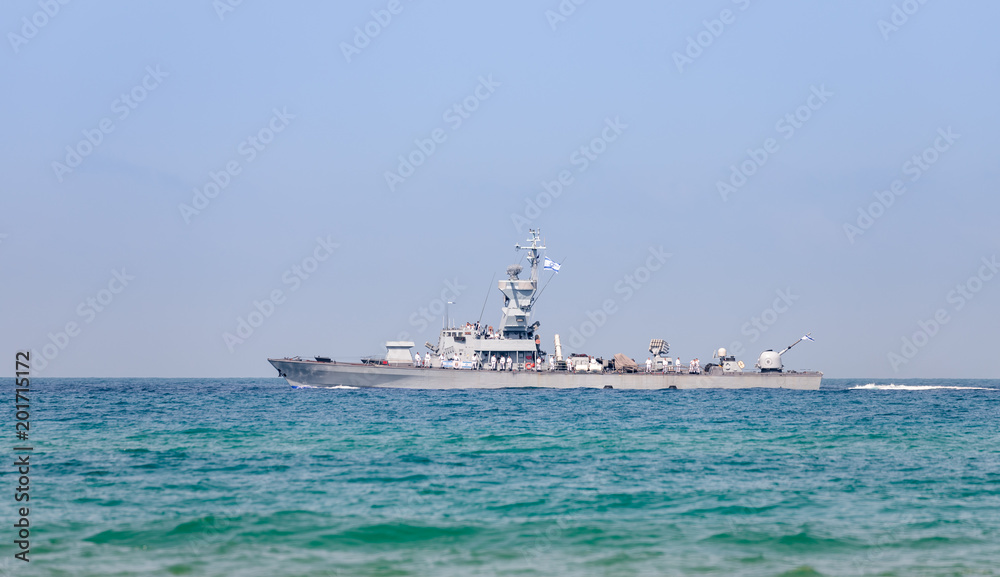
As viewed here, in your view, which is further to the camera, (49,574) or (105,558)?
(105,558)

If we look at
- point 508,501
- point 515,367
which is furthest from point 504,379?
point 508,501

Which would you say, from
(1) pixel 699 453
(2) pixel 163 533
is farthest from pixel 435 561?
(1) pixel 699 453

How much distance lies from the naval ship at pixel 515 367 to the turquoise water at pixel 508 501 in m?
42.5

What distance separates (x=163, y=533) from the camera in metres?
14.8

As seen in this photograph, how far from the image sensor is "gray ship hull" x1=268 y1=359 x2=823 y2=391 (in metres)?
77.6

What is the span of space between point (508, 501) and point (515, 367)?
64.7m

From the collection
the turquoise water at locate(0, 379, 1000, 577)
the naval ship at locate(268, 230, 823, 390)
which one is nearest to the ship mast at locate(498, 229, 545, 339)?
the naval ship at locate(268, 230, 823, 390)

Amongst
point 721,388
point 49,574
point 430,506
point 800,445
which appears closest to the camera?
point 49,574

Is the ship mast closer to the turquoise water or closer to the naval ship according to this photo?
the naval ship

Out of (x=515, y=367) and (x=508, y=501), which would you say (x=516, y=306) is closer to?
(x=515, y=367)

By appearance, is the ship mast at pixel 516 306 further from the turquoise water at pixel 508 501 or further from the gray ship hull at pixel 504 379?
the turquoise water at pixel 508 501

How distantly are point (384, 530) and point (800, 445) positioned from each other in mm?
19557

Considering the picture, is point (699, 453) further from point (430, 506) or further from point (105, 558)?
point (105, 558)

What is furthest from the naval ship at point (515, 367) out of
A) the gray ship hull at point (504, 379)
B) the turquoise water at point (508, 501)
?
the turquoise water at point (508, 501)
